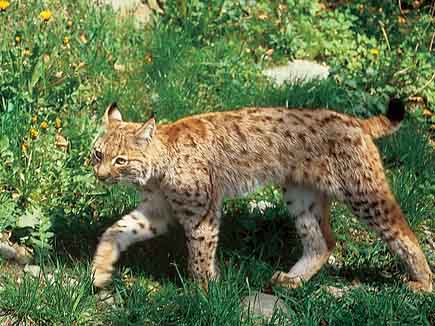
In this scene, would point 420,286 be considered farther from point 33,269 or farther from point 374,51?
point 374,51

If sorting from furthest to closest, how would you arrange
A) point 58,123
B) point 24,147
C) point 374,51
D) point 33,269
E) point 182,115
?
point 374,51, point 182,115, point 58,123, point 24,147, point 33,269

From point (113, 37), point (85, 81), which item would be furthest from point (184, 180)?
point (113, 37)

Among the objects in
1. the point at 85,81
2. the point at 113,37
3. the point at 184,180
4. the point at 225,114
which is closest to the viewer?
the point at 184,180

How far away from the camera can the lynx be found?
5.41m

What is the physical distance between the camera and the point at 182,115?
23.2 feet

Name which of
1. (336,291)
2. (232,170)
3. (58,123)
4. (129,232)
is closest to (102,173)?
(129,232)

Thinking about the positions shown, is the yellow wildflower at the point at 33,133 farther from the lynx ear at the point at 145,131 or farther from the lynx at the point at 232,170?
the lynx ear at the point at 145,131

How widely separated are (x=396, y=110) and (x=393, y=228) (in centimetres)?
73

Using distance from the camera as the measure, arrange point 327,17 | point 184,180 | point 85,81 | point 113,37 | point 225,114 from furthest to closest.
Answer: point 327,17
point 113,37
point 85,81
point 225,114
point 184,180

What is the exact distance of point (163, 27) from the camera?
26.0 ft

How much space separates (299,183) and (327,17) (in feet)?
11.9

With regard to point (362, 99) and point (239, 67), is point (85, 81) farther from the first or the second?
point (362, 99)

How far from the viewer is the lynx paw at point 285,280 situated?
5.66 meters

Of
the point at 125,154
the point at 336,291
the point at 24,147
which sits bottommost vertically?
the point at 336,291
